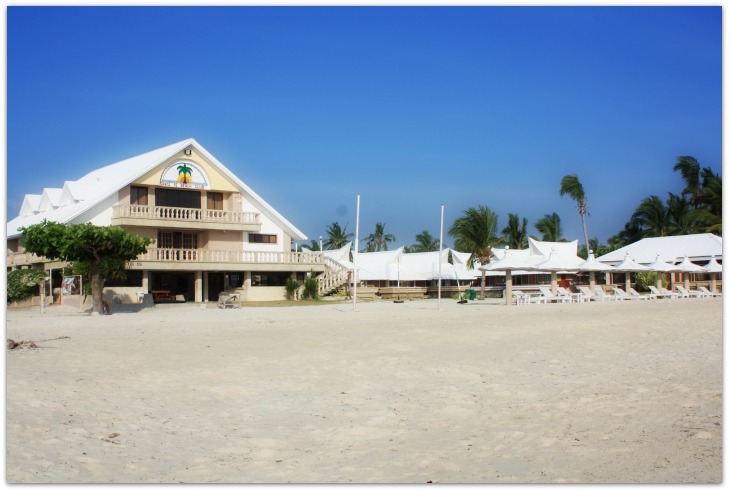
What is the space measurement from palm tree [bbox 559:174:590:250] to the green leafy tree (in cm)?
5434

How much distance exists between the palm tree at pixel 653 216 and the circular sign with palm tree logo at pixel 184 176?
43.7 m

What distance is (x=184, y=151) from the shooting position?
126ft

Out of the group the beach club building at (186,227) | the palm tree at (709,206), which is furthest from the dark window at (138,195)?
the palm tree at (709,206)

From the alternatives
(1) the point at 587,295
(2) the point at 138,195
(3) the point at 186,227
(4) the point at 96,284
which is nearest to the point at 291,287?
(3) the point at 186,227

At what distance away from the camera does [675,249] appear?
2092 inches

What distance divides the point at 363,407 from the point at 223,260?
89.5 feet

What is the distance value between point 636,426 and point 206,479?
5.20 meters

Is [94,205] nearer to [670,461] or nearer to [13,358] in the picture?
[13,358]

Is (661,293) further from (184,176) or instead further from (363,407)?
(363,407)

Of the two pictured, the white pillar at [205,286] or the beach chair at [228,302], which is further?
the white pillar at [205,286]

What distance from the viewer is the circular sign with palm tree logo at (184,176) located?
3780cm

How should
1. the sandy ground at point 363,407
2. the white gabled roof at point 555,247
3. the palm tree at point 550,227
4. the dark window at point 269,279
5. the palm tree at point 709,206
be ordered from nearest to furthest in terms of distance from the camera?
the sandy ground at point 363,407 → the dark window at point 269,279 → the white gabled roof at point 555,247 → the palm tree at point 709,206 → the palm tree at point 550,227

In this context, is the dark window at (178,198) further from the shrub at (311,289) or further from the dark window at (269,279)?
the shrub at (311,289)

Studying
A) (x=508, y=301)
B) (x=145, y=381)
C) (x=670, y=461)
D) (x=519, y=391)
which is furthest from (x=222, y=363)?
(x=508, y=301)
